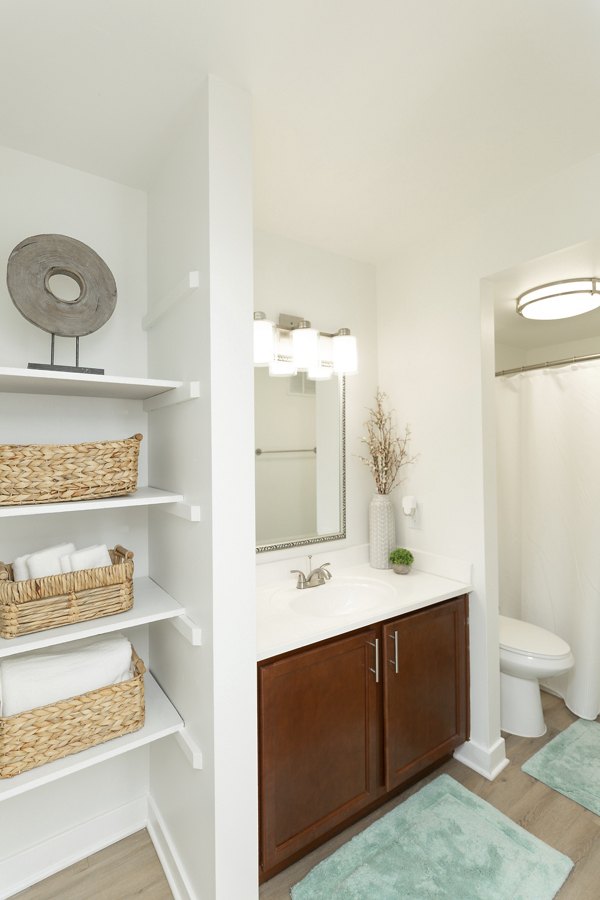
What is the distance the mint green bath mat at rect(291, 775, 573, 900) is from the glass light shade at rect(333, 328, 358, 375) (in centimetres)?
191

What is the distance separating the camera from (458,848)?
1582 millimetres

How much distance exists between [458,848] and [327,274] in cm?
248

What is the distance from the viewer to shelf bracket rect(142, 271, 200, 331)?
4.19 ft

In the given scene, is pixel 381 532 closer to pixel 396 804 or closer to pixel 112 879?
pixel 396 804

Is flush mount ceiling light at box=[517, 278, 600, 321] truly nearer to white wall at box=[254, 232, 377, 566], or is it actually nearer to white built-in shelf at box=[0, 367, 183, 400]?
white wall at box=[254, 232, 377, 566]

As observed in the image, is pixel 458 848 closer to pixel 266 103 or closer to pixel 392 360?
pixel 392 360

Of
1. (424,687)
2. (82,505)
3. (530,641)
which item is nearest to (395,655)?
(424,687)

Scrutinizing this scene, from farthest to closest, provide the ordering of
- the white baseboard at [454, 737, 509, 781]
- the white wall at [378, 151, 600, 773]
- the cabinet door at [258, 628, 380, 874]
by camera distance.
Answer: the white baseboard at [454, 737, 509, 781], the white wall at [378, 151, 600, 773], the cabinet door at [258, 628, 380, 874]

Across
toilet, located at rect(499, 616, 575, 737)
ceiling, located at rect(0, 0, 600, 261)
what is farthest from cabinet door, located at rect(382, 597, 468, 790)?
ceiling, located at rect(0, 0, 600, 261)

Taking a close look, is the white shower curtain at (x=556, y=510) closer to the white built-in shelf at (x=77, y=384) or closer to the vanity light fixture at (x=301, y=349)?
the vanity light fixture at (x=301, y=349)

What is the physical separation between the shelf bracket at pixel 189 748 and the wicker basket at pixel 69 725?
136 mm

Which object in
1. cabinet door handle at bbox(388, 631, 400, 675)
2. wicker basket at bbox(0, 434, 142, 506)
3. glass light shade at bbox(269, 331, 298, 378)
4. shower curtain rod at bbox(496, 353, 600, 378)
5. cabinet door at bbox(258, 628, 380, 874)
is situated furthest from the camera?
shower curtain rod at bbox(496, 353, 600, 378)

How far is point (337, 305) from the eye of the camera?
7.60 feet

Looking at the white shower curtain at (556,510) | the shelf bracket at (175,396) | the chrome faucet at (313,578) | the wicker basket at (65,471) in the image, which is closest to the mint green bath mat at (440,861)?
the chrome faucet at (313,578)
